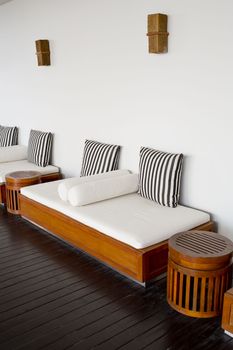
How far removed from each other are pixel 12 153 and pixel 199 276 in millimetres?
3546

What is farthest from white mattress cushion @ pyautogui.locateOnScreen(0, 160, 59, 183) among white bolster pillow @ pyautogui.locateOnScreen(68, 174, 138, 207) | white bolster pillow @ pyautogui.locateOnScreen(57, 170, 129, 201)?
white bolster pillow @ pyautogui.locateOnScreen(68, 174, 138, 207)

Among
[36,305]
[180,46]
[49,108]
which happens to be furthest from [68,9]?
[36,305]

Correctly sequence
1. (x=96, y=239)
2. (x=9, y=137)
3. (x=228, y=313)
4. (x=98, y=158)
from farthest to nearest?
(x=9, y=137) < (x=98, y=158) < (x=96, y=239) < (x=228, y=313)

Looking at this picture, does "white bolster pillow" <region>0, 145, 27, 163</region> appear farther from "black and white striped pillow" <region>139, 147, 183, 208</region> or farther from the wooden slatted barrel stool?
the wooden slatted barrel stool

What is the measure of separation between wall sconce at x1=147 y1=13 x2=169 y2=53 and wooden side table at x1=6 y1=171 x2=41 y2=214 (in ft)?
6.28

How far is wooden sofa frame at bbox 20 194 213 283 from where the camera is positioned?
2.46 metres

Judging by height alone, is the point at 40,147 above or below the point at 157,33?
below

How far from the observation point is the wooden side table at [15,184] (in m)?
3.90

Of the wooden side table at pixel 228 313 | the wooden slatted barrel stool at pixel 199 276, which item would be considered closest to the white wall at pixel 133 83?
the wooden slatted barrel stool at pixel 199 276

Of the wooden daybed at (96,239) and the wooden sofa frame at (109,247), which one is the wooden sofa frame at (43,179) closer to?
the wooden daybed at (96,239)

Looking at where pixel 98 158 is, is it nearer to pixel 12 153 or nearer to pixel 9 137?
pixel 12 153

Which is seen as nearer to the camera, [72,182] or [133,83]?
[72,182]

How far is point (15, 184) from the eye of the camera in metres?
3.91

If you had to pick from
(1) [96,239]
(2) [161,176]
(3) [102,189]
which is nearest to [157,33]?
(2) [161,176]
